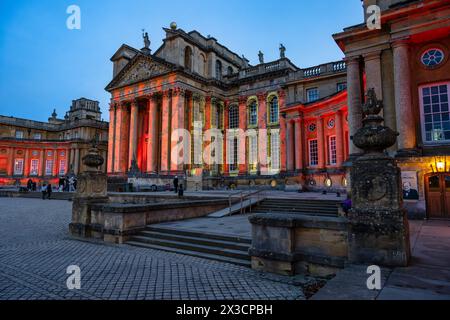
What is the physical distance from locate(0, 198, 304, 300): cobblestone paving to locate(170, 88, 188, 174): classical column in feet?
74.7

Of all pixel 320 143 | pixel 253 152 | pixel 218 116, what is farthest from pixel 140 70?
pixel 320 143

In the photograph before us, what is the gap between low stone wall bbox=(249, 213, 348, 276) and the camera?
5316 mm

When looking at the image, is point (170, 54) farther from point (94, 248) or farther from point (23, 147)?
point (23, 147)

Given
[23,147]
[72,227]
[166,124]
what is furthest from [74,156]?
[72,227]

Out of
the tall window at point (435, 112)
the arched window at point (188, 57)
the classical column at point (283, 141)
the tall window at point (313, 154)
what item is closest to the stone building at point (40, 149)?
the arched window at point (188, 57)

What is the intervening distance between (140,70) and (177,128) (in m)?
10.9

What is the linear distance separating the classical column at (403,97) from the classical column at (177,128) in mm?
22435

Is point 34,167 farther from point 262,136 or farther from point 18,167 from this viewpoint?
point 262,136

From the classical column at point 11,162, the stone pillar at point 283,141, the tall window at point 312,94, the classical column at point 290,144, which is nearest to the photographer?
the classical column at point 290,144

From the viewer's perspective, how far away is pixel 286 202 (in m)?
14.2

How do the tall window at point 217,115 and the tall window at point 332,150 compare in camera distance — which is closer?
the tall window at point 332,150

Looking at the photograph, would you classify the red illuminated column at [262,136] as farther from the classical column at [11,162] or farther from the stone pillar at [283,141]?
the classical column at [11,162]

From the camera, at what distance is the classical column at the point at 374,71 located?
13.5 m
